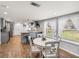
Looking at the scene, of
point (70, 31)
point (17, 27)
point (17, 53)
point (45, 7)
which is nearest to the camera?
point (45, 7)

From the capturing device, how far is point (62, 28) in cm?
775

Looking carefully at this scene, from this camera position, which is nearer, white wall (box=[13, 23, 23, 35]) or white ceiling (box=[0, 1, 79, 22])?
white ceiling (box=[0, 1, 79, 22])

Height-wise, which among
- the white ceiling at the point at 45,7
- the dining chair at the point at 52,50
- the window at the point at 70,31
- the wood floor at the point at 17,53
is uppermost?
the white ceiling at the point at 45,7

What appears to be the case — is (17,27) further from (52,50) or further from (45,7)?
(52,50)

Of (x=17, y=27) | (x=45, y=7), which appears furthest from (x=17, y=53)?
(x=17, y=27)

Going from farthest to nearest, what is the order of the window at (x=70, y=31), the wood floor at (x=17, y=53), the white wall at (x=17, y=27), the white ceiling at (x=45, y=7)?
the white wall at (x=17, y=27)
the window at (x=70, y=31)
the wood floor at (x=17, y=53)
the white ceiling at (x=45, y=7)

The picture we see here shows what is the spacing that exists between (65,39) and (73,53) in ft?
3.88

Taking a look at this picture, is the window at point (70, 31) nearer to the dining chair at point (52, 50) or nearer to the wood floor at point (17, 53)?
the wood floor at point (17, 53)

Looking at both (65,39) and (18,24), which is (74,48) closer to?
(65,39)

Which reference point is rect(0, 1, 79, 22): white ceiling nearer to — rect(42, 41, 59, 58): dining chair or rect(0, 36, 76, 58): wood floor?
rect(42, 41, 59, 58): dining chair

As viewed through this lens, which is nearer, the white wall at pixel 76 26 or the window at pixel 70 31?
the white wall at pixel 76 26

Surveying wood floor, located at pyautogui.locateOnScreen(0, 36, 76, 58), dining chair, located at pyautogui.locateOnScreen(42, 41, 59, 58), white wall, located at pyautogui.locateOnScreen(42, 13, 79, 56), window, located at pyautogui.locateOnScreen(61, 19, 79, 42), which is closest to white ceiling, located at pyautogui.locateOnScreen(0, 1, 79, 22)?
white wall, located at pyautogui.locateOnScreen(42, 13, 79, 56)

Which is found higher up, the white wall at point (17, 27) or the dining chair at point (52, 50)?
the white wall at point (17, 27)

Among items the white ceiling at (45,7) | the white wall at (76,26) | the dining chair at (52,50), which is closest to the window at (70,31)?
the white wall at (76,26)
